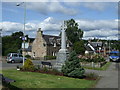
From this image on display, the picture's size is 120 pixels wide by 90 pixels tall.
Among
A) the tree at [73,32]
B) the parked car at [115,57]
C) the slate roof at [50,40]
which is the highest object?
the tree at [73,32]

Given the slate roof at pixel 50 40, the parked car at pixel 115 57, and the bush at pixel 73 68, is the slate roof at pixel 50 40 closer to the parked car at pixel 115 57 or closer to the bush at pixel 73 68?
the parked car at pixel 115 57

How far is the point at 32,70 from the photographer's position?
19.9 meters

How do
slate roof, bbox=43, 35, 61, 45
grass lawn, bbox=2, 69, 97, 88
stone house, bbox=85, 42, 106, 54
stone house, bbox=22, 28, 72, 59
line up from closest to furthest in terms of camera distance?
grass lawn, bbox=2, 69, 97, 88, stone house, bbox=22, 28, 72, 59, slate roof, bbox=43, 35, 61, 45, stone house, bbox=85, 42, 106, 54

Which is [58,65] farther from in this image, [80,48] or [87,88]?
[80,48]

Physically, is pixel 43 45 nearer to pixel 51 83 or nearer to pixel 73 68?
pixel 73 68

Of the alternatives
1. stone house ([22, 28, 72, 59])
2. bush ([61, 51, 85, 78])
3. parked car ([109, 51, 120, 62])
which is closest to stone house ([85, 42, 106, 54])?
stone house ([22, 28, 72, 59])

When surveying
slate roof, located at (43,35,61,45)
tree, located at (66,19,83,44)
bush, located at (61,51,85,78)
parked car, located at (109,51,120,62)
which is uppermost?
tree, located at (66,19,83,44)

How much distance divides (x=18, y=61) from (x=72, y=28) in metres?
54.1

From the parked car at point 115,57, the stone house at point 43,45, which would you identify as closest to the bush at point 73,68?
the parked car at point 115,57

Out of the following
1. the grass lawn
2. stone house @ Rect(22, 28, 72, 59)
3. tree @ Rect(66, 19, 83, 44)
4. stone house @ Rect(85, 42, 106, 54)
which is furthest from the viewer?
stone house @ Rect(85, 42, 106, 54)

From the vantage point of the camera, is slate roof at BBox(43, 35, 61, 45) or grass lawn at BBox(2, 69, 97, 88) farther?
slate roof at BBox(43, 35, 61, 45)

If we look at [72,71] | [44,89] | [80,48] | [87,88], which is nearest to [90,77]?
[72,71]

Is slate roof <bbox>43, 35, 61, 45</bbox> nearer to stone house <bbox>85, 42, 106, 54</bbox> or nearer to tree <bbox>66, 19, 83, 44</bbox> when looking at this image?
tree <bbox>66, 19, 83, 44</bbox>

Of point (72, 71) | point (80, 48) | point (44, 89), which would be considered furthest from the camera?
point (80, 48)
